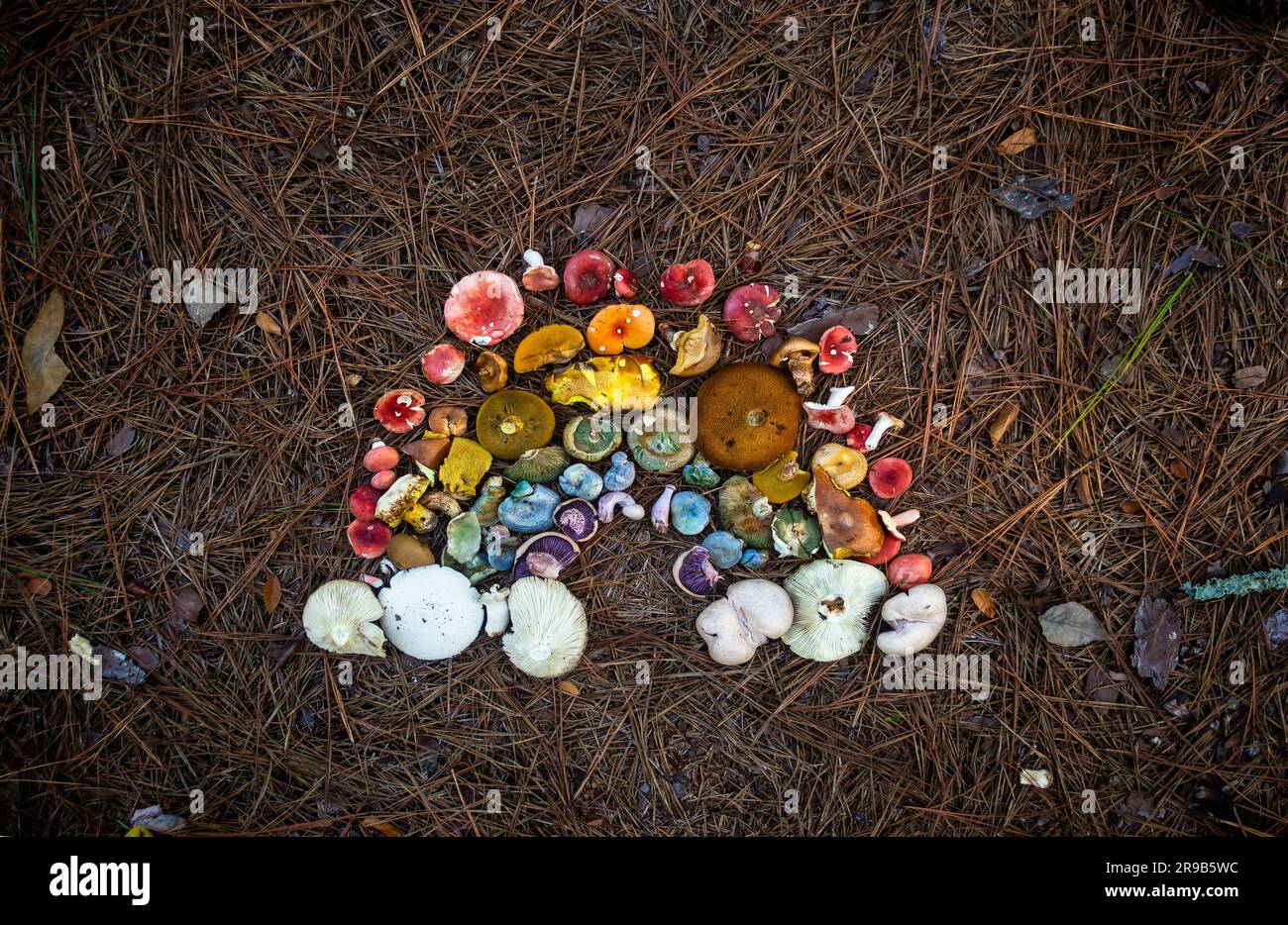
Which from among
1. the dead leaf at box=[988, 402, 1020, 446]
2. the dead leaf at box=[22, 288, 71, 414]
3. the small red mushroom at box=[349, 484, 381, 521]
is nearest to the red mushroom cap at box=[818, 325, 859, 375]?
the dead leaf at box=[988, 402, 1020, 446]

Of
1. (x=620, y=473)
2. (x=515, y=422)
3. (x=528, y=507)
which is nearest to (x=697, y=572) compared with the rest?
(x=620, y=473)

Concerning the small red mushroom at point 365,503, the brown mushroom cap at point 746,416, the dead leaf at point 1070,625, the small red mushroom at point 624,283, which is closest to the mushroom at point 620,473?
the brown mushroom cap at point 746,416

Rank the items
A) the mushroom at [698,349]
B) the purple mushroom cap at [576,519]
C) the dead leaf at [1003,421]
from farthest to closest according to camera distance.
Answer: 1. the dead leaf at [1003,421]
2. the purple mushroom cap at [576,519]
3. the mushroom at [698,349]

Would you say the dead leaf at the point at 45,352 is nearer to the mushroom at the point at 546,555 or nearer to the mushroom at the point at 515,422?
the mushroom at the point at 515,422

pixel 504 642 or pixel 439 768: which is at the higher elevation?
pixel 504 642
